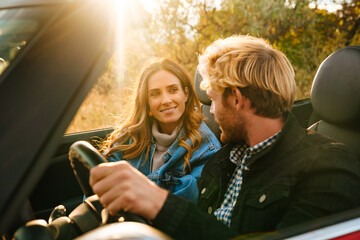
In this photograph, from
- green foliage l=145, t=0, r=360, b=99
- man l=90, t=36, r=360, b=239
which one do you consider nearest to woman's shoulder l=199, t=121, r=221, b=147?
man l=90, t=36, r=360, b=239

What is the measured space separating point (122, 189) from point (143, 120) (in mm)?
1702

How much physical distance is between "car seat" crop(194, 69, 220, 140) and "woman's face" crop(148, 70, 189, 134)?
4.4 inches

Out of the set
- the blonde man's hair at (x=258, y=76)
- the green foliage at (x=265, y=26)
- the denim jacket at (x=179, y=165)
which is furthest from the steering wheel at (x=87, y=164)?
the green foliage at (x=265, y=26)

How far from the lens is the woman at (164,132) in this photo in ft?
7.90

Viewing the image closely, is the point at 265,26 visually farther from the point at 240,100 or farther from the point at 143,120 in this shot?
the point at 240,100

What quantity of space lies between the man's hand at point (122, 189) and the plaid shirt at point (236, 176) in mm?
606

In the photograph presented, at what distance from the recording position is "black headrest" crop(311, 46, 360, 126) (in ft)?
5.71

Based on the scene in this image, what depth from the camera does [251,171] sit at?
1556 millimetres

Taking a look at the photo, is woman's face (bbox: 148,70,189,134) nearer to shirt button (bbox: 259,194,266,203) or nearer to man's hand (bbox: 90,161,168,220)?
shirt button (bbox: 259,194,266,203)

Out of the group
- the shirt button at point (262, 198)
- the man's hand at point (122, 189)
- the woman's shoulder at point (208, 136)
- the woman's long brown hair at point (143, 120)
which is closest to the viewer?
the man's hand at point (122, 189)

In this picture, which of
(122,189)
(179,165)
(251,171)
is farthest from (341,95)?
(122,189)

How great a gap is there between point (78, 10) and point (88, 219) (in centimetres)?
74

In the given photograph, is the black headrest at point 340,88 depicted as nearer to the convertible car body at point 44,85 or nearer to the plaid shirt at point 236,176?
the plaid shirt at point 236,176

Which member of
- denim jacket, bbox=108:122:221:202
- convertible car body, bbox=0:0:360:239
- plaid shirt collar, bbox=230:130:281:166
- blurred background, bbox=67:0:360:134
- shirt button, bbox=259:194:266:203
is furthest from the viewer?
blurred background, bbox=67:0:360:134
